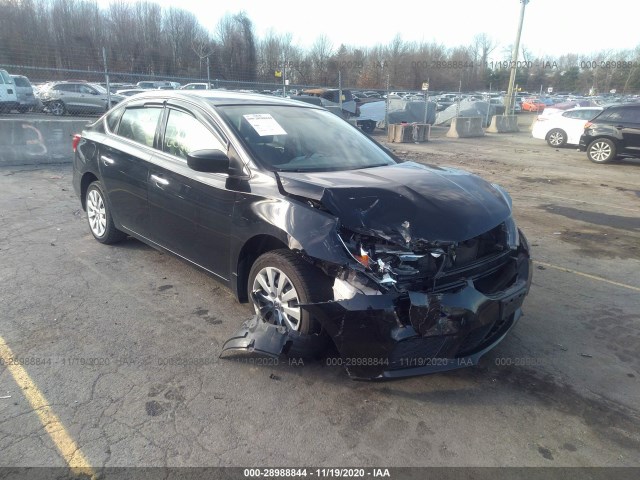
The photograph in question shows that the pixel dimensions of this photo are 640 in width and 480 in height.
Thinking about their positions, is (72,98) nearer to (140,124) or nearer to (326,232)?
(140,124)

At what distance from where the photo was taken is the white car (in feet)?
58.1

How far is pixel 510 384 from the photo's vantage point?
3100mm

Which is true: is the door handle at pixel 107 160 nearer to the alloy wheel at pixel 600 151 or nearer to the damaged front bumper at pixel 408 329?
the damaged front bumper at pixel 408 329

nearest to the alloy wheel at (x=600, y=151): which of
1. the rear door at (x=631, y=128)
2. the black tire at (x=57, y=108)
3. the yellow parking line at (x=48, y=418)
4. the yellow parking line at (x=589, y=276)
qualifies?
the rear door at (x=631, y=128)

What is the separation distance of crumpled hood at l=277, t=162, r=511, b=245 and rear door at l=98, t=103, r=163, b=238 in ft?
5.59

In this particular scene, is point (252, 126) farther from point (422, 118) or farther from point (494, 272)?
point (422, 118)

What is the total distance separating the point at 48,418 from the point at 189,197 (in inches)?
74.5

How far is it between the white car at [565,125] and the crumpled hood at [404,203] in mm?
16477

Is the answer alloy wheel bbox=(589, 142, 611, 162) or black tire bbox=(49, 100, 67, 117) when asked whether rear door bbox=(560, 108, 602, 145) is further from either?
black tire bbox=(49, 100, 67, 117)

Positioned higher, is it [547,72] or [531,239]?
[547,72]

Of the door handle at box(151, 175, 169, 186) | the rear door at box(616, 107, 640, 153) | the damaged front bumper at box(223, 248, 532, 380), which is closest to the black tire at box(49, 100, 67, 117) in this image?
the door handle at box(151, 175, 169, 186)

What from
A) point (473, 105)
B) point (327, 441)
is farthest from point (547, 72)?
point (327, 441)

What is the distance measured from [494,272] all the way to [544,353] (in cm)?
78

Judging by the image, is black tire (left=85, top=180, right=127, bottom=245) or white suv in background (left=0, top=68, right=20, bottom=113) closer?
black tire (left=85, top=180, right=127, bottom=245)
